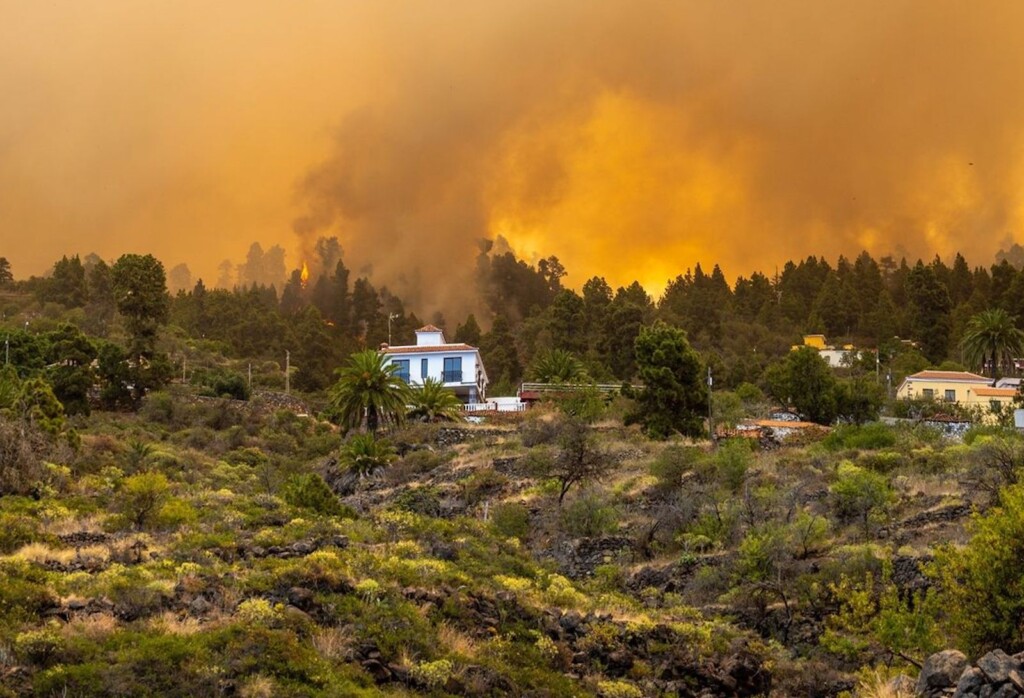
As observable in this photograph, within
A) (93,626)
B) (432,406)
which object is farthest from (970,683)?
(432,406)

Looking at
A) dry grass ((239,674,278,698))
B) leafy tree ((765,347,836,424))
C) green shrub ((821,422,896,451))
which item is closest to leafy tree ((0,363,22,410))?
dry grass ((239,674,278,698))

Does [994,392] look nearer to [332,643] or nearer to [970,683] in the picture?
[970,683]

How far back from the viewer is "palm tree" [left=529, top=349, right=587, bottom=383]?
241ft

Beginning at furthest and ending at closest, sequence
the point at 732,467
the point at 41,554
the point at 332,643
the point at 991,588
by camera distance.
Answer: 1. the point at 732,467
2. the point at 41,554
3. the point at 991,588
4. the point at 332,643

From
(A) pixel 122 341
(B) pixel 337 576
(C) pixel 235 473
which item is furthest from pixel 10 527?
(A) pixel 122 341

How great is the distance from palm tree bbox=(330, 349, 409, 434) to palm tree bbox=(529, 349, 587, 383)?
1829 centimetres

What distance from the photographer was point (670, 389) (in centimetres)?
5569

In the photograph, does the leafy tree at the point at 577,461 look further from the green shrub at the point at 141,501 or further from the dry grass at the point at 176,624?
the dry grass at the point at 176,624

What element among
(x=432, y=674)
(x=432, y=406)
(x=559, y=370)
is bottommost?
(x=432, y=674)

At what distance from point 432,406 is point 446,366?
13.0m

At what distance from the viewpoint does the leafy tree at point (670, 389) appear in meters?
55.6

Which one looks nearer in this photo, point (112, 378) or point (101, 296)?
point (112, 378)

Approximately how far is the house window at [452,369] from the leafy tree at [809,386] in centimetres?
2203

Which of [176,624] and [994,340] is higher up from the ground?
[994,340]
